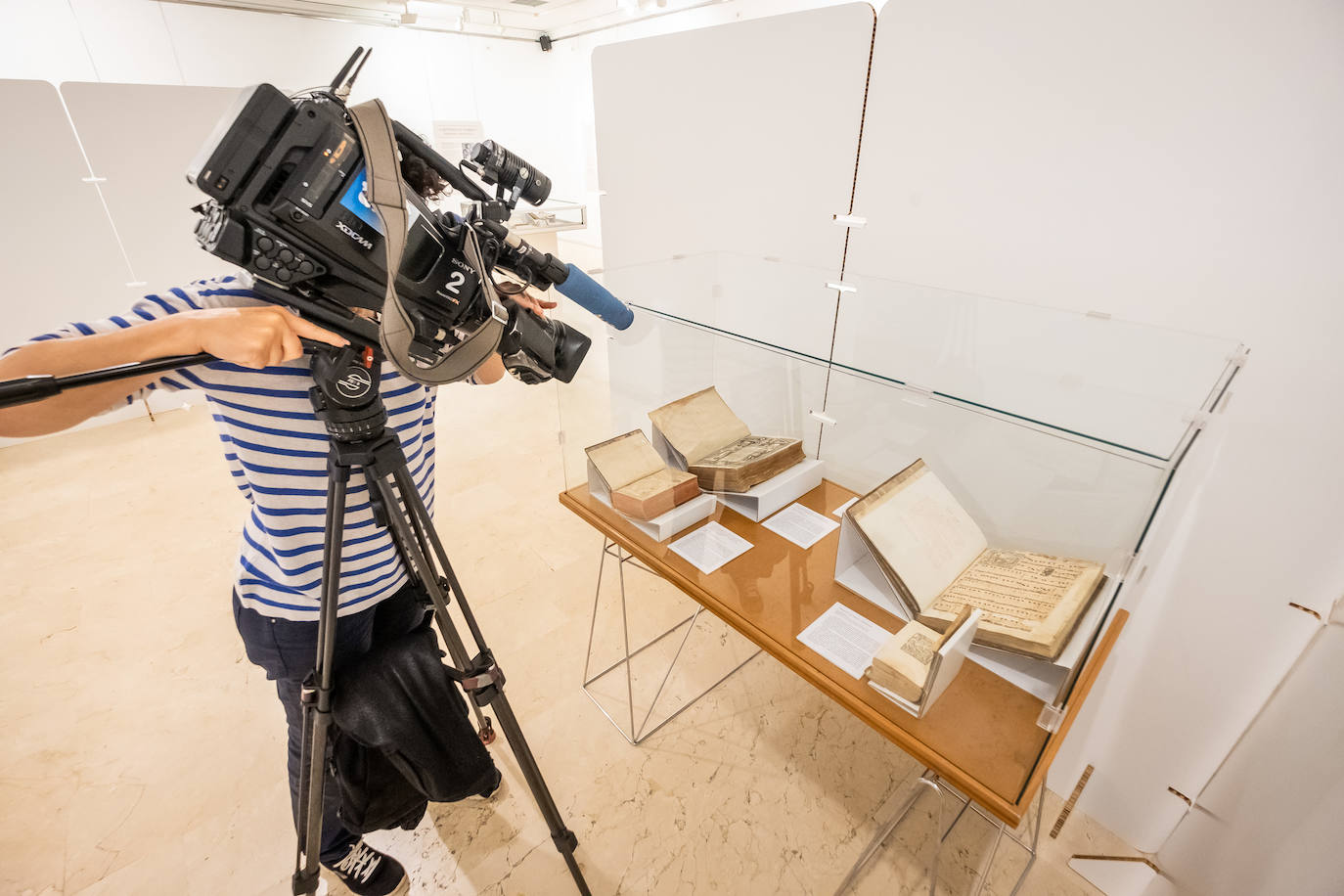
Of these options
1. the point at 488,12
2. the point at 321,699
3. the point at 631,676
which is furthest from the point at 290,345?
the point at 488,12

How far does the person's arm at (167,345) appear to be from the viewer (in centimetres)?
59

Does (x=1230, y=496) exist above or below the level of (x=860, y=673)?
above

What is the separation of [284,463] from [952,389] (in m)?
1.35

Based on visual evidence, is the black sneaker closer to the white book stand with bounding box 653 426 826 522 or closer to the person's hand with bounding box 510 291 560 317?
the white book stand with bounding box 653 426 826 522

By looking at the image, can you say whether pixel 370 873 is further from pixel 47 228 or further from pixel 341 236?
pixel 47 228

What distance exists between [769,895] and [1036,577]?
0.99 m

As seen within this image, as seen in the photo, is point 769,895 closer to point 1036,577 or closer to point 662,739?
point 662,739

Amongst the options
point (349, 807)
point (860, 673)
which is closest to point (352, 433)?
point (349, 807)

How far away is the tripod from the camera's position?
703 millimetres

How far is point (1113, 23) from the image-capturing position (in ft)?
3.40

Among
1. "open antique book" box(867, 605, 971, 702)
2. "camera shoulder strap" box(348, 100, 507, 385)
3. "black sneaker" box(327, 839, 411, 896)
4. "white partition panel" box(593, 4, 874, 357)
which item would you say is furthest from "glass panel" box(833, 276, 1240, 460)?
"black sneaker" box(327, 839, 411, 896)

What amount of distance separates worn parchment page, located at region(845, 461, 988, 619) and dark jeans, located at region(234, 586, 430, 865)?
89 cm

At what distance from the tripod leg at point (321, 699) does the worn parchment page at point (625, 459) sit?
0.62 m

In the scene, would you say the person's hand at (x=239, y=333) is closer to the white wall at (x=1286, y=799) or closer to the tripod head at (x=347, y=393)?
the tripod head at (x=347, y=393)
